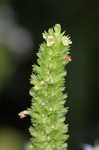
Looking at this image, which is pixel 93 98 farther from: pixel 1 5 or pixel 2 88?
pixel 1 5

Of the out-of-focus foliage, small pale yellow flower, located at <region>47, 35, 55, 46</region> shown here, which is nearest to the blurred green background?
the out-of-focus foliage

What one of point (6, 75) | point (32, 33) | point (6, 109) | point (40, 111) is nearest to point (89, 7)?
point (32, 33)

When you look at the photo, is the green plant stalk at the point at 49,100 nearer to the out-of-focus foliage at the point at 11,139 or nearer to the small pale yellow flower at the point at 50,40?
the small pale yellow flower at the point at 50,40

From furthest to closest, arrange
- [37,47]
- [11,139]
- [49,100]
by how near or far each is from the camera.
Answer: [37,47]
[11,139]
[49,100]

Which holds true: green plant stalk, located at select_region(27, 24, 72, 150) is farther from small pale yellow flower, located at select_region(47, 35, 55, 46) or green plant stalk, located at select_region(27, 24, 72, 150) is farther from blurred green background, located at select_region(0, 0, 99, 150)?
blurred green background, located at select_region(0, 0, 99, 150)

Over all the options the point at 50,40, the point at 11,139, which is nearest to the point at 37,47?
the point at 11,139

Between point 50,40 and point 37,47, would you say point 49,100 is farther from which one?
point 37,47
